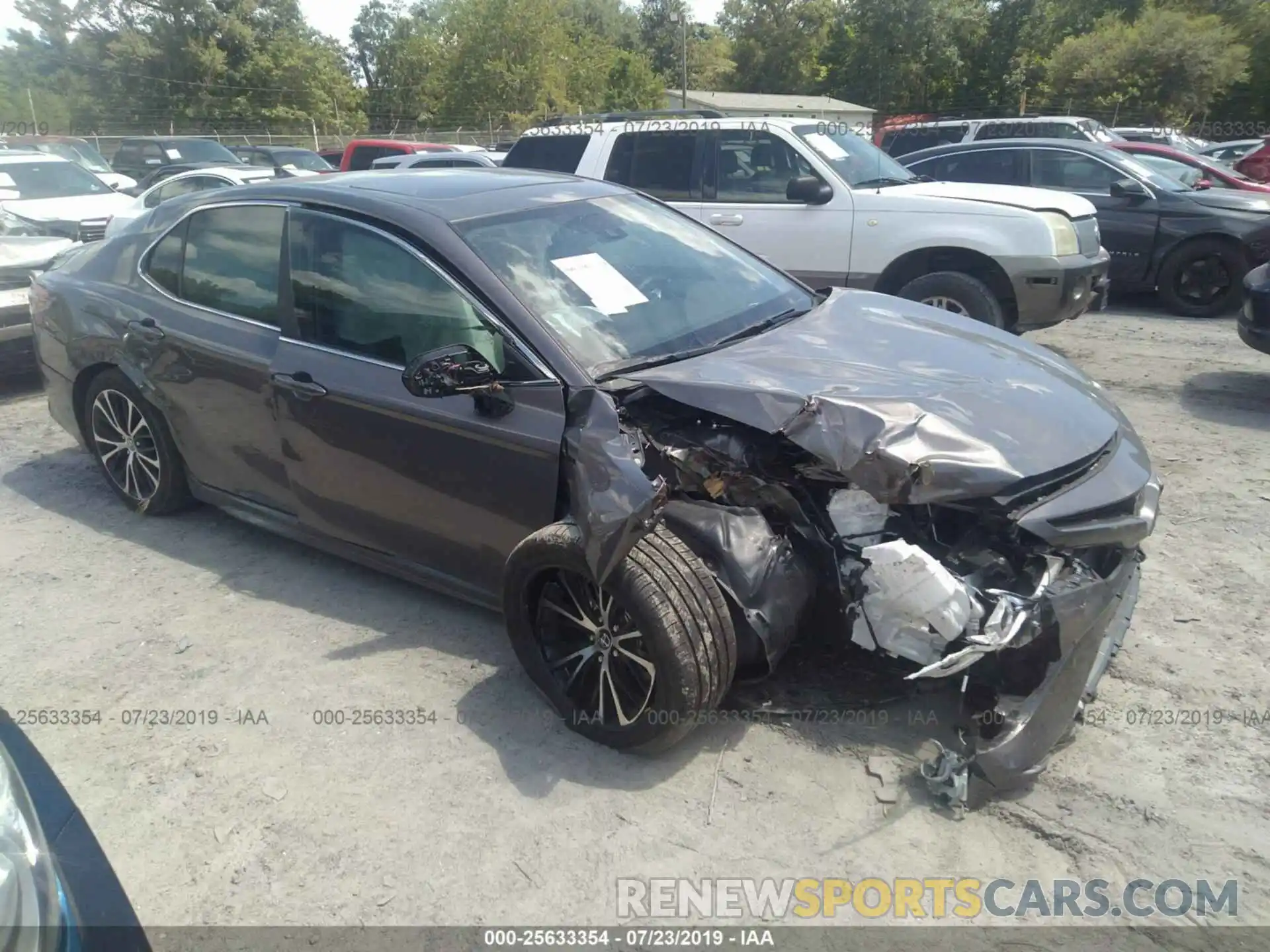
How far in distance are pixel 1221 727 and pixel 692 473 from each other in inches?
76.7

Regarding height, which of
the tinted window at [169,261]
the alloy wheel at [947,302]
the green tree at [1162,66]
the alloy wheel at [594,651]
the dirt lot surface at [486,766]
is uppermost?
the green tree at [1162,66]

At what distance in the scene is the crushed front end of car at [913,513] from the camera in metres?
2.87

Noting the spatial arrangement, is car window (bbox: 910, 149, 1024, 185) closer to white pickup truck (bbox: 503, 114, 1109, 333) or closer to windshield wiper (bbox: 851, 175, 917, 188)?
white pickup truck (bbox: 503, 114, 1109, 333)

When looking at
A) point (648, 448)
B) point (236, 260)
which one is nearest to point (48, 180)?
point (236, 260)

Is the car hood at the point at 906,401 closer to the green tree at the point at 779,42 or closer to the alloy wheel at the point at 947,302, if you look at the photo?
the alloy wheel at the point at 947,302

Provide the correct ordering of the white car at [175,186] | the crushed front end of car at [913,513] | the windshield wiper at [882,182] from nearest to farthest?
the crushed front end of car at [913,513] < the windshield wiper at [882,182] < the white car at [175,186]

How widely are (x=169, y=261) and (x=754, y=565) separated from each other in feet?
11.2

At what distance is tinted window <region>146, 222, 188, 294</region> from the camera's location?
15.5 ft

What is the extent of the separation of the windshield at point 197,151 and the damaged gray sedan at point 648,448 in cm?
1774

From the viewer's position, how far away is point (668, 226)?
173 inches

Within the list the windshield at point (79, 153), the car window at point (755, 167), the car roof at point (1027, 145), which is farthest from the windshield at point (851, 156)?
the windshield at point (79, 153)

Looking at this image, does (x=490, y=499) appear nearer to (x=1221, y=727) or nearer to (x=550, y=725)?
(x=550, y=725)

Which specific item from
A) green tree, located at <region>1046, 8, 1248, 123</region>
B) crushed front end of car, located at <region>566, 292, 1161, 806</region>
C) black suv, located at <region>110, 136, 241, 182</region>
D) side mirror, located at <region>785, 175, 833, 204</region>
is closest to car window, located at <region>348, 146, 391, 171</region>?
black suv, located at <region>110, 136, 241, 182</region>
